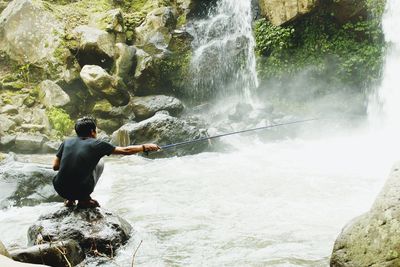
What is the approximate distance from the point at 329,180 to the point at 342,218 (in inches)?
93.8

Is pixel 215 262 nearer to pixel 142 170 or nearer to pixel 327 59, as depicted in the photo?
pixel 142 170

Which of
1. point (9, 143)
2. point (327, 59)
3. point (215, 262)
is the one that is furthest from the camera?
point (327, 59)

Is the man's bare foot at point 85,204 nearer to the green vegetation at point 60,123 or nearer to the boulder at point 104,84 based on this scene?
the green vegetation at point 60,123

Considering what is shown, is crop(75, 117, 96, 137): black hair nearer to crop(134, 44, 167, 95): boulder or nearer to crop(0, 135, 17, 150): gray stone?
crop(0, 135, 17, 150): gray stone

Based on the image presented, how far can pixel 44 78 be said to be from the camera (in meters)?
16.3

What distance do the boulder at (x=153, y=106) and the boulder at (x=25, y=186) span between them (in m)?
6.94

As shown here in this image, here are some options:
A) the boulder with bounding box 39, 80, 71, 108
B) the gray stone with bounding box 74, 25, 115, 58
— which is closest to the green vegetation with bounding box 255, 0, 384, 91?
the gray stone with bounding box 74, 25, 115, 58

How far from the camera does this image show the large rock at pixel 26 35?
1677 cm

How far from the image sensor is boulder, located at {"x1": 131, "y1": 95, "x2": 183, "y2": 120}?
1424cm

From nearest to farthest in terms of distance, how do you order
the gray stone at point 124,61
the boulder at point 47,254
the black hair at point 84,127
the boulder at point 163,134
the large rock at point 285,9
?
the boulder at point 47,254 < the black hair at point 84,127 < the boulder at point 163,134 < the large rock at point 285,9 < the gray stone at point 124,61

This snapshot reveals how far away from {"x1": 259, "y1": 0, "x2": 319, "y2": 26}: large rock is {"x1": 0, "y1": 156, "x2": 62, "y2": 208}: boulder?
11464 mm

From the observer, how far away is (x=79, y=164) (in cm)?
487

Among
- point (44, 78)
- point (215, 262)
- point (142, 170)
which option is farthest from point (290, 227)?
point (44, 78)

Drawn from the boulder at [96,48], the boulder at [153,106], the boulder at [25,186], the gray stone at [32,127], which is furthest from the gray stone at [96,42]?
the boulder at [25,186]
